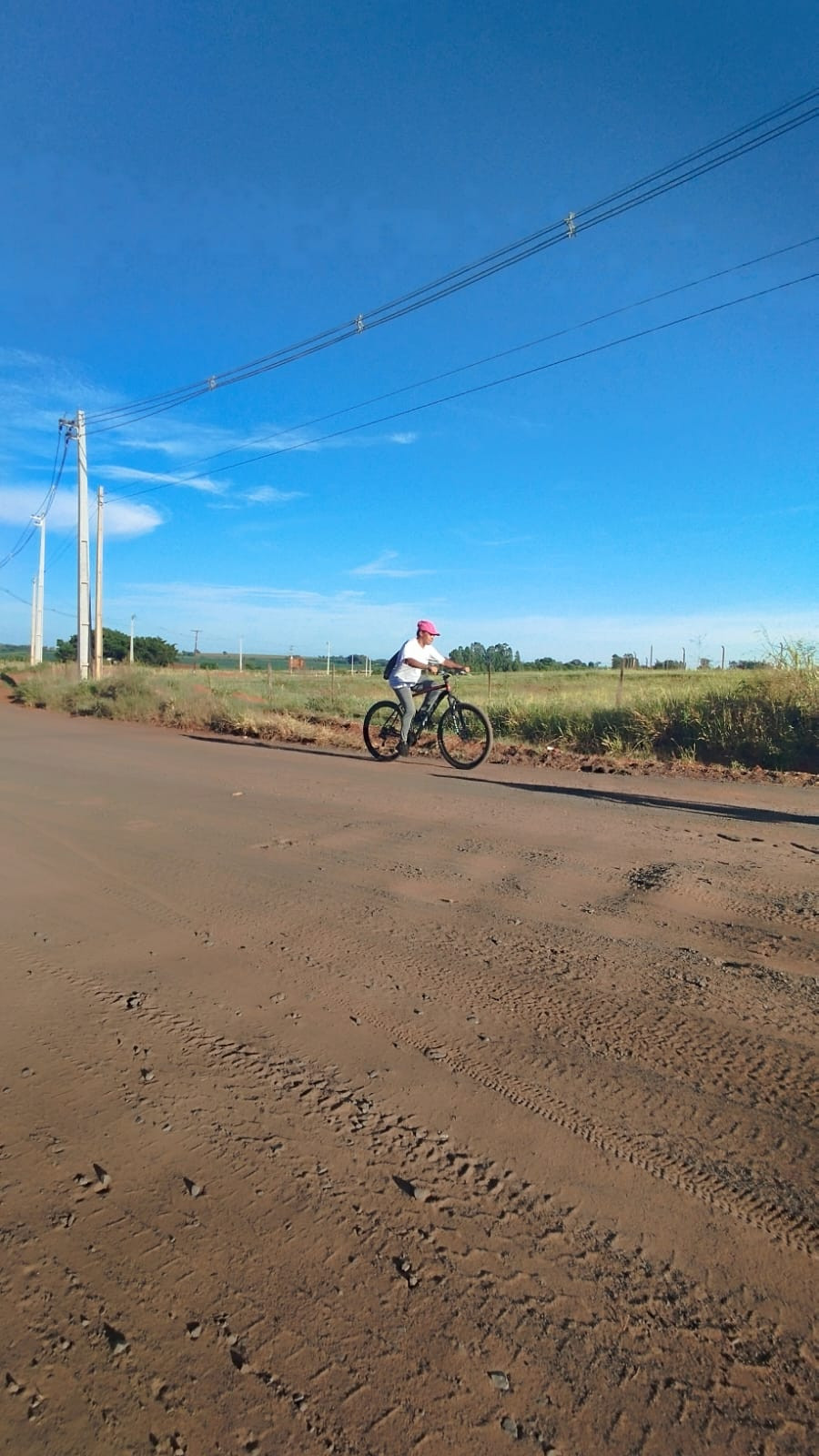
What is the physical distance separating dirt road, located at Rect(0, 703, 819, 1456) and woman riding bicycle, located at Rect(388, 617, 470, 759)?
17.7ft

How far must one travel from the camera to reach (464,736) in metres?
10.3

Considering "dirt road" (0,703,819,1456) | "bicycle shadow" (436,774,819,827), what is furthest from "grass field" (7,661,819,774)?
"dirt road" (0,703,819,1456)

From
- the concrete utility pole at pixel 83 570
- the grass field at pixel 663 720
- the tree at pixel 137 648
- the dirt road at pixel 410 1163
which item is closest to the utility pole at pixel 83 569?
the concrete utility pole at pixel 83 570

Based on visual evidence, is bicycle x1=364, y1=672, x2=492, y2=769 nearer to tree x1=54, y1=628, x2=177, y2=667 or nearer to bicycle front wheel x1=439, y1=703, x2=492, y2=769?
bicycle front wheel x1=439, y1=703, x2=492, y2=769

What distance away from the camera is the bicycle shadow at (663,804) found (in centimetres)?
675

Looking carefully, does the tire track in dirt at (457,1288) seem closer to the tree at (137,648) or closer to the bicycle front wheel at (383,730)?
the bicycle front wheel at (383,730)

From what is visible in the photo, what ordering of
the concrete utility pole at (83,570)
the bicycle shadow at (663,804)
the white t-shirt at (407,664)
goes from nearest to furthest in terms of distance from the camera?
the bicycle shadow at (663,804) → the white t-shirt at (407,664) → the concrete utility pole at (83,570)

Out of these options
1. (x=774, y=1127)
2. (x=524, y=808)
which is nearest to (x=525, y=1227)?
(x=774, y=1127)

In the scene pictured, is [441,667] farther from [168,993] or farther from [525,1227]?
[525,1227]

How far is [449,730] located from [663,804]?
3.55m

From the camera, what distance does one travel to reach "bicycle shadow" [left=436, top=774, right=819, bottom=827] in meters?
6.75

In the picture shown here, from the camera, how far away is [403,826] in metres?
6.26

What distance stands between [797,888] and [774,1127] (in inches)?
95.8

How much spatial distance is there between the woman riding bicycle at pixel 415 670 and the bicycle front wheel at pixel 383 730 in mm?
227
